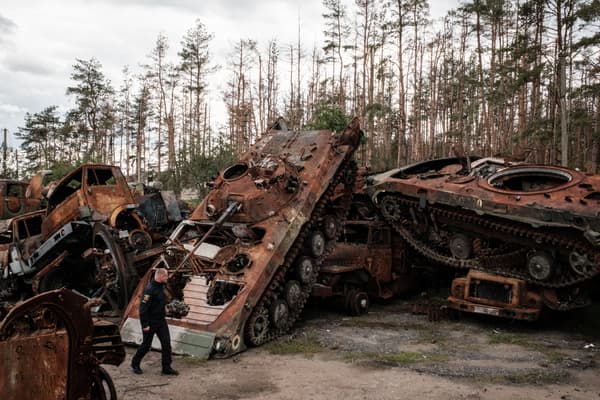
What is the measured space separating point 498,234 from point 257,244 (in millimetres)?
4526

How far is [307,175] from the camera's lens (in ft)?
35.7

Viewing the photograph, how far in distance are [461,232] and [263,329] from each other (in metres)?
4.63

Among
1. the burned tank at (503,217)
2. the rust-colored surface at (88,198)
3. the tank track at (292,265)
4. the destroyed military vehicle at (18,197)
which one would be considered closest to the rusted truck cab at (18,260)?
the rust-colored surface at (88,198)

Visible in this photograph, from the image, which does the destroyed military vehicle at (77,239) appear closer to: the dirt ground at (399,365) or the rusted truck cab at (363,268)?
the dirt ground at (399,365)

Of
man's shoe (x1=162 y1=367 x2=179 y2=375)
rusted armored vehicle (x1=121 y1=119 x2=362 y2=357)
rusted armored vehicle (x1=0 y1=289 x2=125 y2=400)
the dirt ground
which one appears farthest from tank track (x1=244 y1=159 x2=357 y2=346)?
rusted armored vehicle (x1=0 y1=289 x2=125 y2=400)

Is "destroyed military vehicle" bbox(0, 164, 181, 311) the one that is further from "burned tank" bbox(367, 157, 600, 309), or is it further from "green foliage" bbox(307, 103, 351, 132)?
"green foliage" bbox(307, 103, 351, 132)

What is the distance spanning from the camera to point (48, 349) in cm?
445

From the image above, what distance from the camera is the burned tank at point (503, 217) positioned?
9.30 metres

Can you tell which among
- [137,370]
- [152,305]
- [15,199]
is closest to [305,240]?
[152,305]

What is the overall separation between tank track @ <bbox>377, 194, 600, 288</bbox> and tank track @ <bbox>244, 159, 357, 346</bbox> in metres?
1.04

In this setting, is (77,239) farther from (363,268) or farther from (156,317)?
(363,268)

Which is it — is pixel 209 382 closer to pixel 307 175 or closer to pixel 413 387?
pixel 413 387

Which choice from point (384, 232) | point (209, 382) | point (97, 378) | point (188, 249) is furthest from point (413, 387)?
point (384, 232)

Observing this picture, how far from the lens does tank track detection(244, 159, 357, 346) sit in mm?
8677
